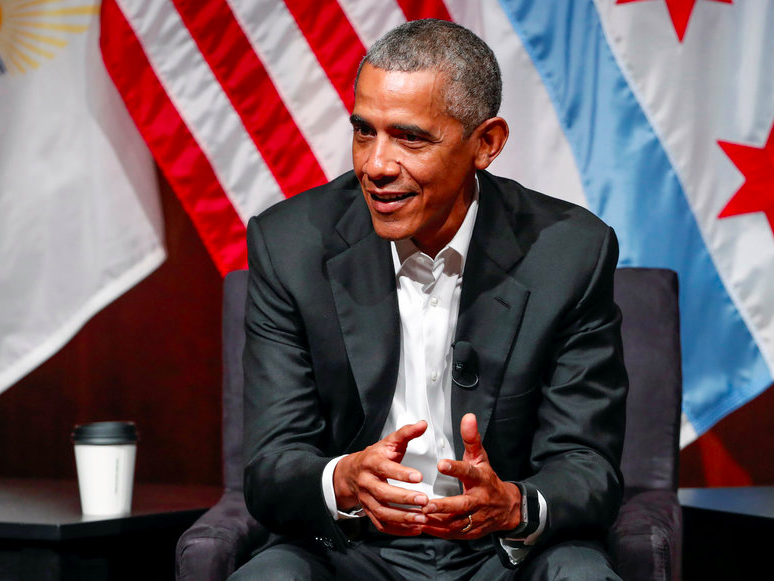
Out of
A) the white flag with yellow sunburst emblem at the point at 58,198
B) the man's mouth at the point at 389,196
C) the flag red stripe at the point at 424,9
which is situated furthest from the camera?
the white flag with yellow sunburst emblem at the point at 58,198

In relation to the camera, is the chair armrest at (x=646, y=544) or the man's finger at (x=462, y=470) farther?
the chair armrest at (x=646, y=544)

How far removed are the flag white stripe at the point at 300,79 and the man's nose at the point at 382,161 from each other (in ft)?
2.99

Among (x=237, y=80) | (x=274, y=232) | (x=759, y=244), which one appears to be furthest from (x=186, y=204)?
(x=759, y=244)

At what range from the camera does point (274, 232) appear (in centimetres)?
172

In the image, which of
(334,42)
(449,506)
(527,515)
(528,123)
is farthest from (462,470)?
(334,42)

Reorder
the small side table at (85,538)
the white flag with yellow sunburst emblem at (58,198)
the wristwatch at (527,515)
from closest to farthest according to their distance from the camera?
the wristwatch at (527,515), the small side table at (85,538), the white flag with yellow sunburst emblem at (58,198)

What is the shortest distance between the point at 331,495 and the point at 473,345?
34 centimetres

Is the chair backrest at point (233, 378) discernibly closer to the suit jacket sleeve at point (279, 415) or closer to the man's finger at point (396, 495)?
the suit jacket sleeve at point (279, 415)

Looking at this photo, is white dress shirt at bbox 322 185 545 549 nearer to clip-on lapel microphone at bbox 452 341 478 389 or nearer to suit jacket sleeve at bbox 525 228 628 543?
clip-on lapel microphone at bbox 452 341 478 389

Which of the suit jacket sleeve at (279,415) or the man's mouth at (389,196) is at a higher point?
the man's mouth at (389,196)

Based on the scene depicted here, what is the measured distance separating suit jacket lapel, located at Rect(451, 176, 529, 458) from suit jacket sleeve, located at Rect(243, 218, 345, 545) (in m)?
0.25

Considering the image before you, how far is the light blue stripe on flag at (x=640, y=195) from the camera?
2.28 meters

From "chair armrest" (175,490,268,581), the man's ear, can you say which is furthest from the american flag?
"chair armrest" (175,490,268,581)

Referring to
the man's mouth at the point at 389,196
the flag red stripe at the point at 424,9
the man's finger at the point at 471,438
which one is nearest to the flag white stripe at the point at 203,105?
the flag red stripe at the point at 424,9
